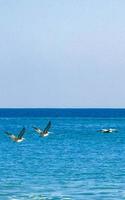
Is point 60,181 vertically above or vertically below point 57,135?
above

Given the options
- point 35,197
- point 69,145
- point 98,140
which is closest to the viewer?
point 35,197

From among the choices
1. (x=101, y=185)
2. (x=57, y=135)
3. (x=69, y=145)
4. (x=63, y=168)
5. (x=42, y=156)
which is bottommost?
(x=57, y=135)

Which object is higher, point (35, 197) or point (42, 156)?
point (35, 197)

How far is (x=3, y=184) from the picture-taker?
1967 inches

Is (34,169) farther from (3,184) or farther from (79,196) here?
(79,196)

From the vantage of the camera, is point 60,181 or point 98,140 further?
point 98,140

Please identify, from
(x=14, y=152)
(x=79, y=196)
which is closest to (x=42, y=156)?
(x=14, y=152)

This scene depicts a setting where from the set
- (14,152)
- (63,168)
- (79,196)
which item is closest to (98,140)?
(14,152)

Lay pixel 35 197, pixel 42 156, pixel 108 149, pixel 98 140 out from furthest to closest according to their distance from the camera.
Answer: pixel 98 140 < pixel 108 149 < pixel 42 156 < pixel 35 197

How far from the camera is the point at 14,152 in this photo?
78.8 metres

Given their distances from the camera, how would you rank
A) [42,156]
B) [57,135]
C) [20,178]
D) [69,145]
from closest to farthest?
1. [20,178]
2. [42,156]
3. [69,145]
4. [57,135]

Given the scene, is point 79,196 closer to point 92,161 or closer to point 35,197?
point 35,197

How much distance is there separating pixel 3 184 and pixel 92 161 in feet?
60.7

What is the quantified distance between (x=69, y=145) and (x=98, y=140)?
1054 centimetres
